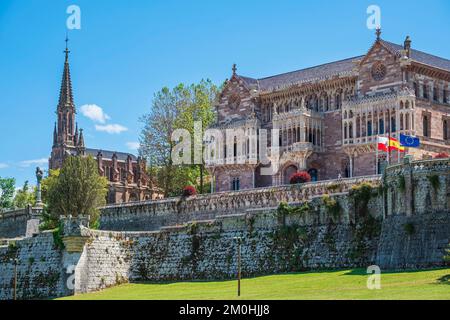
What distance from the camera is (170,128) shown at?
107 m

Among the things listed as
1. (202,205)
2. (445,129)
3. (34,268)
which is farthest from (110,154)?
(34,268)

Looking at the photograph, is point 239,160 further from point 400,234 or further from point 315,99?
point 400,234

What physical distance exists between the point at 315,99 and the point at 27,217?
32.0 m

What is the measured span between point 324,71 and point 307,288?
47.8 meters

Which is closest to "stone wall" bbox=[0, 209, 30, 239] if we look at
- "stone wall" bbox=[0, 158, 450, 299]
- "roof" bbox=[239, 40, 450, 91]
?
"roof" bbox=[239, 40, 450, 91]

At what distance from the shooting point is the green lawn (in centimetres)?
4169

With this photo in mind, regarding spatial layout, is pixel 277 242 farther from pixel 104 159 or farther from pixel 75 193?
pixel 104 159

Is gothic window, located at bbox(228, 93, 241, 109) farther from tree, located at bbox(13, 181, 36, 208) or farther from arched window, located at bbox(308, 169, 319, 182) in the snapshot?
tree, located at bbox(13, 181, 36, 208)

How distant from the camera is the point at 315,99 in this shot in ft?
304

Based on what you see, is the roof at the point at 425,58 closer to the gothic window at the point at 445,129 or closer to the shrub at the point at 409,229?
the gothic window at the point at 445,129

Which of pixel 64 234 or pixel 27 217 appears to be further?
pixel 27 217

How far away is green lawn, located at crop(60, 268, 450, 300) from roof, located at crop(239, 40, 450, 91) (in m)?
34.1

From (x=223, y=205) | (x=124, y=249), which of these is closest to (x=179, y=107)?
(x=223, y=205)
